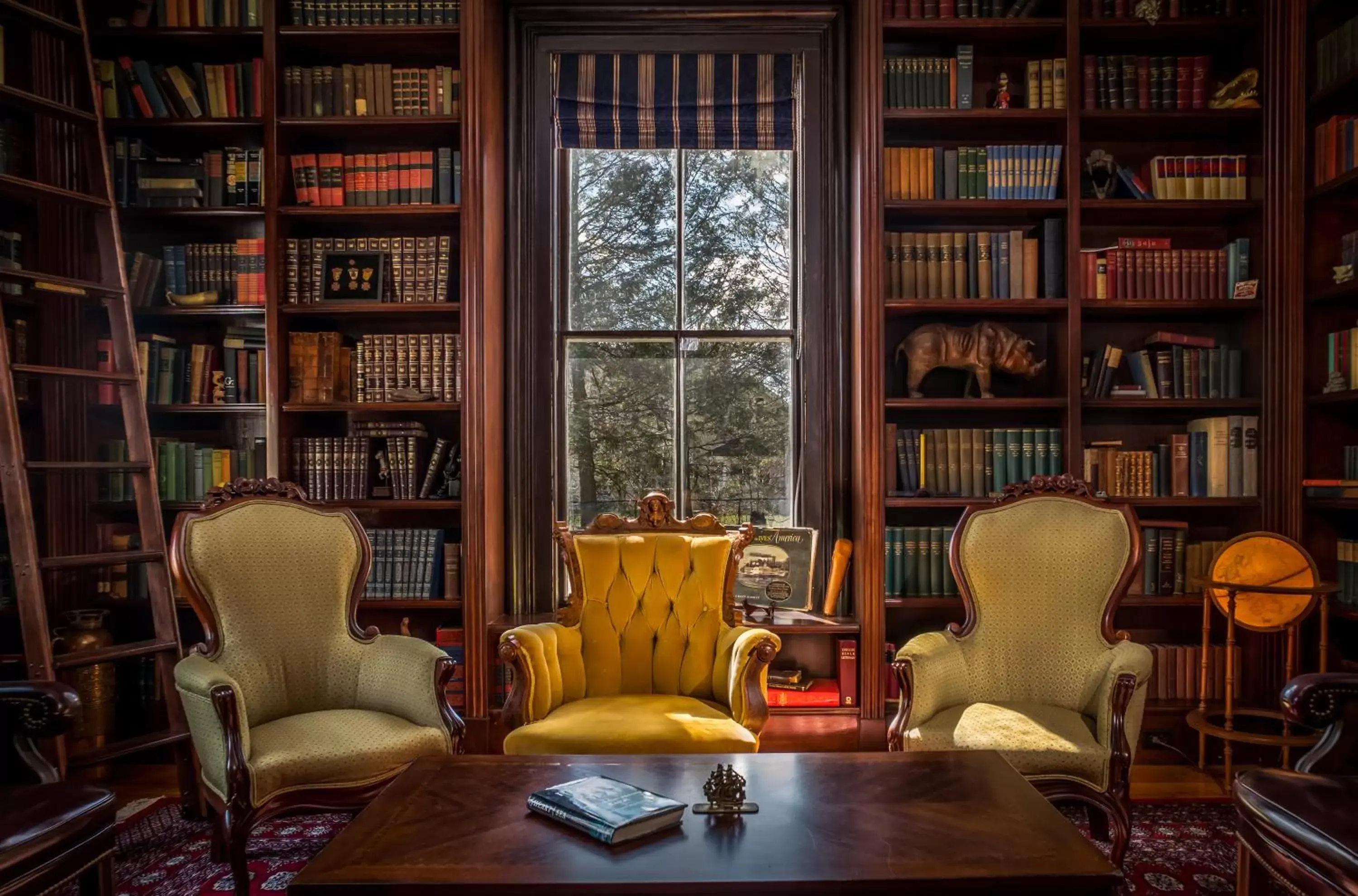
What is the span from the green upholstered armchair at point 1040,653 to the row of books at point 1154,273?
3.49 feet

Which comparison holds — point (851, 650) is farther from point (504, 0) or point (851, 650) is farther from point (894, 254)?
point (504, 0)

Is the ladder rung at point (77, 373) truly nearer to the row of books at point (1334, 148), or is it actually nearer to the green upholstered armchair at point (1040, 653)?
the green upholstered armchair at point (1040, 653)

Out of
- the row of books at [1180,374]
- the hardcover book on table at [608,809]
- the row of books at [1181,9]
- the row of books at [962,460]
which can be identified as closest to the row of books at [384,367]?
the row of books at [962,460]

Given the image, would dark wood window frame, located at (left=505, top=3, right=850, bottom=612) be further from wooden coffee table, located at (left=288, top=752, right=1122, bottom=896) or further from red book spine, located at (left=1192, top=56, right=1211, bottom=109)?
wooden coffee table, located at (left=288, top=752, right=1122, bottom=896)

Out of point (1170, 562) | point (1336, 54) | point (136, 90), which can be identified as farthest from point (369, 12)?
point (1170, 562)

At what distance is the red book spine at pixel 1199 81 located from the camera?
3512mm

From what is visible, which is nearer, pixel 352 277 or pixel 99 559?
pixel 99 559

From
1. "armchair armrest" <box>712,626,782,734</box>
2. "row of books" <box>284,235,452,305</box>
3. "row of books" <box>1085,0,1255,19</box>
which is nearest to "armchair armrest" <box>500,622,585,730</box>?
"armchair armrest" <box>712,626,782,734</box>

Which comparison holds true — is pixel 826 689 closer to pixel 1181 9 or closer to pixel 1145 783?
pixel 1145 783

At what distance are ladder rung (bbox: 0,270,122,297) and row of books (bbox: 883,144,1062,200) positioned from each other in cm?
294

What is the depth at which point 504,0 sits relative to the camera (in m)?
3.82

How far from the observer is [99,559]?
2910 millimetres

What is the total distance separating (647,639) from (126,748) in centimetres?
172

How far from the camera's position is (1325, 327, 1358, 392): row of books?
3.20 m
